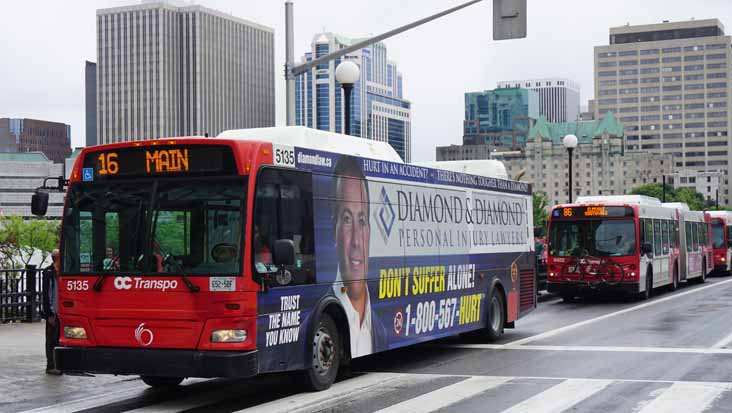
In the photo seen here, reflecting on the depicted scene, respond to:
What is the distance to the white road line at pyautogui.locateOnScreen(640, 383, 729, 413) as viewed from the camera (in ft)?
34.0

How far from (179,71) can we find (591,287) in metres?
166

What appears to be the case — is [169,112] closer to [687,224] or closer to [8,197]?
[8,197]

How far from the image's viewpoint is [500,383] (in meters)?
12.5

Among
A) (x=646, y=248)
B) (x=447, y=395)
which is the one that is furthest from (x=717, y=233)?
(x=447, y=395)

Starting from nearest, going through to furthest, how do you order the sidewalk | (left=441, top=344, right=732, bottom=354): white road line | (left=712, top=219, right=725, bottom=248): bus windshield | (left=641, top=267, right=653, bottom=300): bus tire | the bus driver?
the sidewalk → the bus driver → (left=441, top=344, right=732, bottom=354): white road line → (left=641, top=267, right=653, bottom=300): bus tire → (left=712, top=219, right=725, bottom=248): bus windshield

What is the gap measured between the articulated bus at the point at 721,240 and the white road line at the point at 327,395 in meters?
37.1

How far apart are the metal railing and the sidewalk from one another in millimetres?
3040

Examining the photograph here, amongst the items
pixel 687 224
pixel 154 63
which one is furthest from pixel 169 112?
pixel 687 224

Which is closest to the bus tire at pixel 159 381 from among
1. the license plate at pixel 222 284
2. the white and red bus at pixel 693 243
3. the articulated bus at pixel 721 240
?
the license plate at pixel 222 284

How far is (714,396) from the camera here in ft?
36.8

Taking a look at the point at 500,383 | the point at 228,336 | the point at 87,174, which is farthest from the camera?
the point at 500,383

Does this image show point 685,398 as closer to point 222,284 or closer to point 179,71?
point 222,284

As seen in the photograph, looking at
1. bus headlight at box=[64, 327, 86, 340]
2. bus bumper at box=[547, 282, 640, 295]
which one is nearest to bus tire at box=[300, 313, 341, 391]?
bus headlight at box=[64, 327, 86, 340]

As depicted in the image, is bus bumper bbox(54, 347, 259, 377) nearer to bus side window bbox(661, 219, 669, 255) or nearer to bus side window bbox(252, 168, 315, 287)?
bus side window bbox(252, 168, 315, 287)
